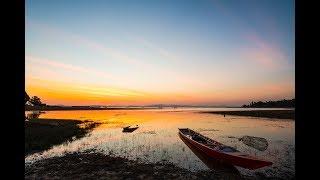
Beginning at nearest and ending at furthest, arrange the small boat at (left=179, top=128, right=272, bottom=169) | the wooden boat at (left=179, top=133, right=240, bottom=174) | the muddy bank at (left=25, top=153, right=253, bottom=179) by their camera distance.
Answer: the muddy bank at (left=25, top=153, right=253, bottom=179) → the small boat at (left=179, top=128, right=272, bottom=169) → the wooden boat at (left=179, top=133, right=240, bottom=174)

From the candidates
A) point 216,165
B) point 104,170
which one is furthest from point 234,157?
point 104,170

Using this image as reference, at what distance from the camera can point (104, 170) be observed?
15789mm

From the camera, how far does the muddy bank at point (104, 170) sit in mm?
14406

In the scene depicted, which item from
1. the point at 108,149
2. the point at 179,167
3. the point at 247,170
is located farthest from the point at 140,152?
the point at 247,170

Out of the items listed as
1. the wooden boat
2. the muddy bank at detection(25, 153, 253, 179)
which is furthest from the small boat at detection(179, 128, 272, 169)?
the muddy bank at detection(25, 153, 253, 179)

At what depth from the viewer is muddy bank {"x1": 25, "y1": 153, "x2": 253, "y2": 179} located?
1441cm

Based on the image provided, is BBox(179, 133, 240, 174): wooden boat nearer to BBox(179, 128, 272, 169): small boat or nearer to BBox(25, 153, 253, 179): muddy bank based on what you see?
BBox(179, 128, 272, 169): small boat

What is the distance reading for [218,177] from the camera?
14.2 meters

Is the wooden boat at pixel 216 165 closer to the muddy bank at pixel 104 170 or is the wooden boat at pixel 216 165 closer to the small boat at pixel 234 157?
the small boat at pixel 234 157

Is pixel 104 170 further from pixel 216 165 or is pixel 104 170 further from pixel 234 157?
pixel 234 157

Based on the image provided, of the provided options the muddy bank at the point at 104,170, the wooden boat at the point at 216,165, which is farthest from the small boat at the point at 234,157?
the muddy bank at the point at 104,170

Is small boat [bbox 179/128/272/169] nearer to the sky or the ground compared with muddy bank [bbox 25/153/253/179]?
nearer to the sky
